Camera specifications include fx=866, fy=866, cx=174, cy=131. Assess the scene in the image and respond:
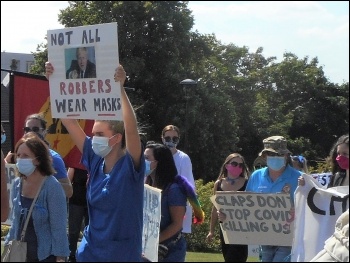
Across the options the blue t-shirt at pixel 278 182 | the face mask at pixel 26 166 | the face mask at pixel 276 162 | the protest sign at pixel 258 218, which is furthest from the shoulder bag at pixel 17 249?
the face mask at pixel 276 162

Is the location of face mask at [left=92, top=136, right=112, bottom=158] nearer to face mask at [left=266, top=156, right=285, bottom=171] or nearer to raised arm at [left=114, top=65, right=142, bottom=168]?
raised arm at [left=114, top=65, right=142, bottom=168]

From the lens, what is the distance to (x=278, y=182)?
355 inches

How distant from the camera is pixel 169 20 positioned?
Answer: 14.6 metres

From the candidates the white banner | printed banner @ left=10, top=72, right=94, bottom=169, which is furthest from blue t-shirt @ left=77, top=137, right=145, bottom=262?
printed banner @ left=10, top=72, right=94, bottom=169

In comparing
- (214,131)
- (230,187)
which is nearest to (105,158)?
(230,187)

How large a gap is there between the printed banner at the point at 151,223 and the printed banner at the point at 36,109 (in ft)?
8.66

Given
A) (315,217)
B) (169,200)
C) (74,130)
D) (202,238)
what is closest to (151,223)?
(169,200)

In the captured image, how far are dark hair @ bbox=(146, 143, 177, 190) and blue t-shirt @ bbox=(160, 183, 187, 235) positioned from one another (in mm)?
87

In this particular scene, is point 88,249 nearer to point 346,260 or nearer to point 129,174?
point 129,174

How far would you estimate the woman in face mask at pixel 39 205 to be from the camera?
6.70 metres

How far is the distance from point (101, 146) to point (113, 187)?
35 cm

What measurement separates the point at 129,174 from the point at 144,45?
700cm

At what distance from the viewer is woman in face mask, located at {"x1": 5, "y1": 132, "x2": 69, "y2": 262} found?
670 cm

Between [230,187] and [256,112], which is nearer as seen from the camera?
[230,187]
